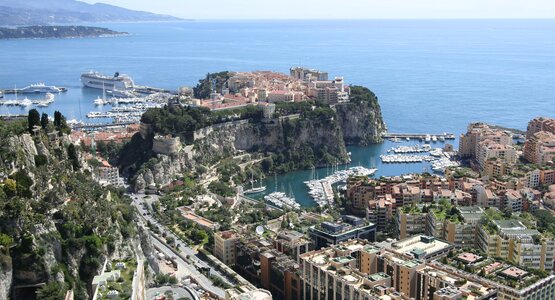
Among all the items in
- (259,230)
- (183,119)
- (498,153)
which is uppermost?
(183,119)

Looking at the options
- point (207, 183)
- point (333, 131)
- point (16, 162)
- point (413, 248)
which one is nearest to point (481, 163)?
point (333, 131)

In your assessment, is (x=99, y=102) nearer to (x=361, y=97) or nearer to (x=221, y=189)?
(x=361, y=97)

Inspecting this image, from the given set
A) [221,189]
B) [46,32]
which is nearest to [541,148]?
[221,189]

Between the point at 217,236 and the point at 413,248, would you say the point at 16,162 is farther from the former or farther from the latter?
the point at 413,248

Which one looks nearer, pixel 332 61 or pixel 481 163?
pixel 481 163

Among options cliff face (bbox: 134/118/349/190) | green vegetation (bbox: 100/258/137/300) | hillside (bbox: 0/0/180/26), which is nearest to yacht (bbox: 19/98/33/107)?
cliff face (bbox: 134/118/349/190)

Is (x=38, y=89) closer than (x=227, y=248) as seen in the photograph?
No

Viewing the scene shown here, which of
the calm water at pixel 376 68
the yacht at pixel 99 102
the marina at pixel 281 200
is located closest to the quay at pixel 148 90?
the calm water at pixel 376 68
